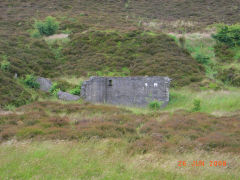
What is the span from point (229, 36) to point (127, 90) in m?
18.2

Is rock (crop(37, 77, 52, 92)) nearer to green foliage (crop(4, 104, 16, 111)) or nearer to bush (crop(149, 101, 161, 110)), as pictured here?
green foliage (crop(4, 104, 16, 111))

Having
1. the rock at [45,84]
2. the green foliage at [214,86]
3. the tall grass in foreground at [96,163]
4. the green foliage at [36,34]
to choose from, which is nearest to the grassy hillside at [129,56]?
the green foliage at [214,86]

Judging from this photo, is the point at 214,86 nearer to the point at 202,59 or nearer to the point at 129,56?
the point at 202,59

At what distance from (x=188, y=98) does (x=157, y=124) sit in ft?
23.8

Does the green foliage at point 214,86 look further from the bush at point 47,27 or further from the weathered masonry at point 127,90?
the bush at point 47,27

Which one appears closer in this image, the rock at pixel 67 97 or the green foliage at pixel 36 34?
the rock at pixel 67 97

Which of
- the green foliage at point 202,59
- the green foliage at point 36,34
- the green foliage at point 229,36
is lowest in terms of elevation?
the green foliage at point 202,59

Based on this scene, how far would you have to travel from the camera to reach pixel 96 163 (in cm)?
535

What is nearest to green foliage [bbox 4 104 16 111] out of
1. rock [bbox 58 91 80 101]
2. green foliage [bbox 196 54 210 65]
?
rock [bbox 58 91 80 101]

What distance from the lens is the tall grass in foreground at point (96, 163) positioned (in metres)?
4.84

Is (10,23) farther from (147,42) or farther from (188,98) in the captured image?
(188,98)

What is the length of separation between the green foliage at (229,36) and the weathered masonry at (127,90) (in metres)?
16.4

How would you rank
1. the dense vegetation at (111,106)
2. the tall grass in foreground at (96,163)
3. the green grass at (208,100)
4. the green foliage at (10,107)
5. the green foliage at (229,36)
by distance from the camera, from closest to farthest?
the tall grass in foreground at (96,163)
the dense vegetation at (111,106)
the green foliage at (10,107)
the green grass at (208,100)
the green foliage at (229,36)

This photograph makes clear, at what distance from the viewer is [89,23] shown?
1420 inches
